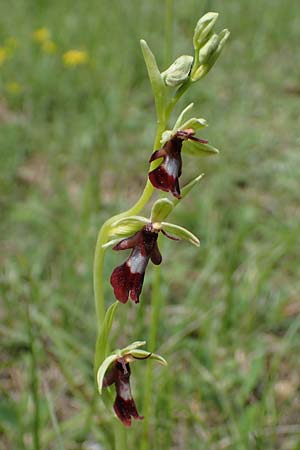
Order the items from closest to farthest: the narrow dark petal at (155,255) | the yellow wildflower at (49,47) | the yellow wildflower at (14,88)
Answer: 1. the narrow dark petal at (155,255)
2. the yellow wildflower at (14,88)
3. the yellow wildflower at (49,47)

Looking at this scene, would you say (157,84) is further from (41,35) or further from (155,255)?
(41,35)

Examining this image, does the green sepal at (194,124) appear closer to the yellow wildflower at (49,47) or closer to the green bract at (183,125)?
the green bract at (183,125)

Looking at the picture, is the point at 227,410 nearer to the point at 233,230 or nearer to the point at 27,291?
the point at 27,291

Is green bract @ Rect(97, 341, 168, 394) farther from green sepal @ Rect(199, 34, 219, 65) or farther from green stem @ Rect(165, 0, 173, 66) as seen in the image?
green stem @ Rect(165, 0, 173, 66)

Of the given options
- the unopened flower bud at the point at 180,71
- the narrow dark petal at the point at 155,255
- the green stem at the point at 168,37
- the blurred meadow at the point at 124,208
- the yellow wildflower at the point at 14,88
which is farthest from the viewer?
the yellow wildflower at the point at 14,88

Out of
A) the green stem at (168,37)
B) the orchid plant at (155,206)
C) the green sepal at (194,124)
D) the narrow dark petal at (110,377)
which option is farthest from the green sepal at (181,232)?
the green stem at (168,37)

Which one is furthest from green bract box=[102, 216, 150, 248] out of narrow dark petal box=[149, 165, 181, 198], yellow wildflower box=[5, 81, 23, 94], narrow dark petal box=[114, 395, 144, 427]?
yellow wildflower box=[5, 81, 23, 94]
